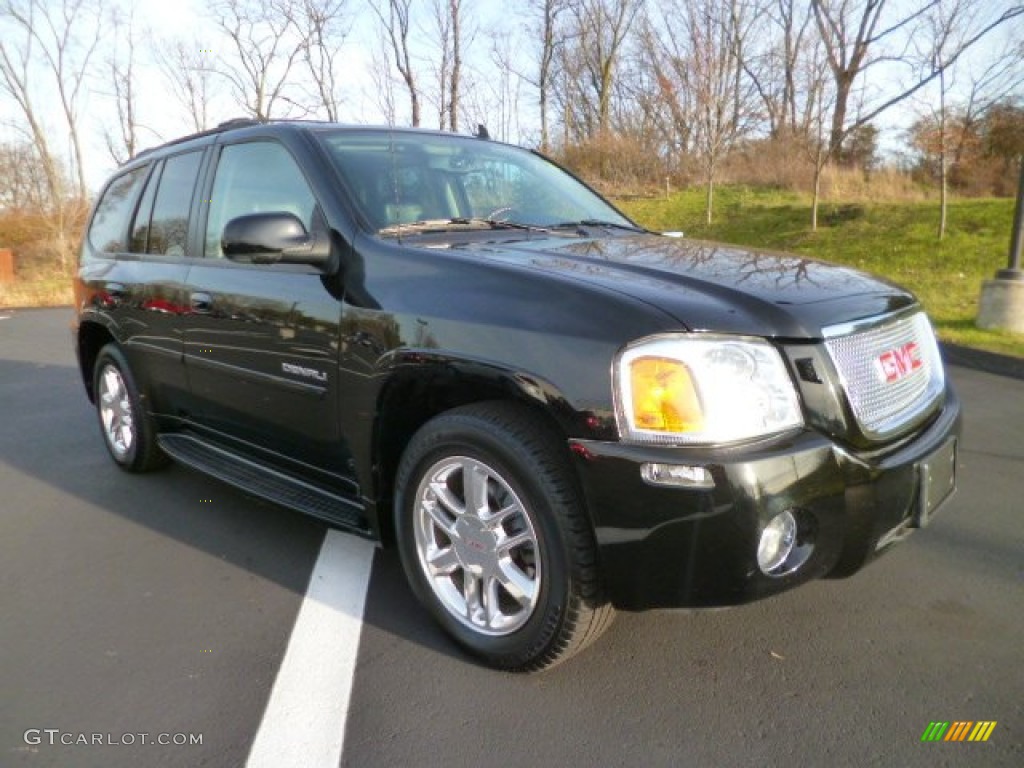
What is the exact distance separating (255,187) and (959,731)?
322 cm

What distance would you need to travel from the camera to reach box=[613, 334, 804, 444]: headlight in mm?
1985

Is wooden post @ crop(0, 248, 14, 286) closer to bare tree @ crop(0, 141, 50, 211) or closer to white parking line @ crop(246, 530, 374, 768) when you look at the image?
bare tree @ crop(0, 141, 50, 211)

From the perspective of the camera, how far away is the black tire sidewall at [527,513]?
2.15m

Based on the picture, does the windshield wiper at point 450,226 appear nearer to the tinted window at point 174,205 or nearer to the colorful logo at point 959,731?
the tinted window at point 174,205

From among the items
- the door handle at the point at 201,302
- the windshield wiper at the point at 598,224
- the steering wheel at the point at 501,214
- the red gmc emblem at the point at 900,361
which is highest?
the steering wheel at the point at 501,214

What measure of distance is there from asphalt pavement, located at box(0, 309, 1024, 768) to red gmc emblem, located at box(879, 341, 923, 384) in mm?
914

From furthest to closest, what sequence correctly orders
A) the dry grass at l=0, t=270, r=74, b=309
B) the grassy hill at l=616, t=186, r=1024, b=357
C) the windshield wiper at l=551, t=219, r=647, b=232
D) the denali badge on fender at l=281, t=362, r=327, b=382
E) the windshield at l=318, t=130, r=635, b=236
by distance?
the dry grass at l=0, t=270, r=74, b=309, the grassy hill at l=616, t=186, r=1024, b=357, the windshield wiper at l=551, t=219, r=647, b=232, the windshield at l=318, t=130, r=635, b=236, the denali badge on fender at l=281, t=362, r=327, b=382

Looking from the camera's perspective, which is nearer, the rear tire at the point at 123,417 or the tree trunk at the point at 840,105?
the rear tire at the point at 123,417

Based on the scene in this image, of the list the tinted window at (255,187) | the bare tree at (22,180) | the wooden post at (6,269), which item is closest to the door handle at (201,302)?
the tinted window at (255,187)

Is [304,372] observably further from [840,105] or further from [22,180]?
[22,180]

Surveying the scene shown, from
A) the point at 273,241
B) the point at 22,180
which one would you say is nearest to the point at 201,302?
the point at 273,241

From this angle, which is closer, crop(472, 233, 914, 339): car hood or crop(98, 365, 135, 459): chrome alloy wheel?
crop(472, 233, 914, 339): car hood

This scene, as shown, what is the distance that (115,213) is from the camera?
14.8 ft

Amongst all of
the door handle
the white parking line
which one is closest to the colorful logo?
the white parking line
